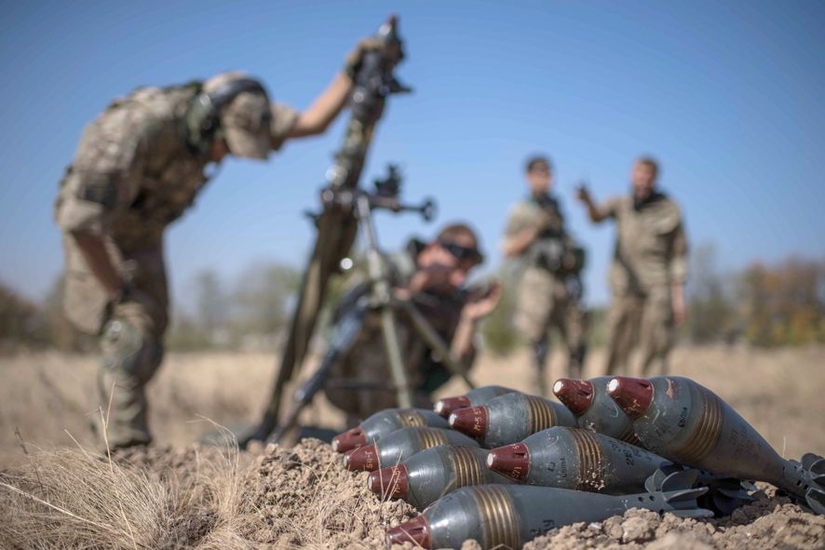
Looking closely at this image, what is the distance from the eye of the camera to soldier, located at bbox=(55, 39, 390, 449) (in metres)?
3.38

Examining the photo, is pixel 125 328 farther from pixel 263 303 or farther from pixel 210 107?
pixel 263 303

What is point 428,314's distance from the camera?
17.1 ft

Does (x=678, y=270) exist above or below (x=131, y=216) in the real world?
below

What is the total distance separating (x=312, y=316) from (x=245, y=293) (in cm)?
3721

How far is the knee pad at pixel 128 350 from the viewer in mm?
3467

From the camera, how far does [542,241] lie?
21.9ft

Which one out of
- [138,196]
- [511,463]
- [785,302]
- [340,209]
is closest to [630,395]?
[511,463]

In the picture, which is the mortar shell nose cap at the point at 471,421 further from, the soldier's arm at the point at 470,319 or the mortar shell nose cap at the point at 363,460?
the soldier's arm at the point at 470,319

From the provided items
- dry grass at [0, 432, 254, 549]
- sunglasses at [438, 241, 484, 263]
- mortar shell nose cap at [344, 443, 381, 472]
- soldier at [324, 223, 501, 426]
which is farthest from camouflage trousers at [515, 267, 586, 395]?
dry grass at [0, 432, 254, 549]

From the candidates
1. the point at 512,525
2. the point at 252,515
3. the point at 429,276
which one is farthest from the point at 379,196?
the point at 512,525

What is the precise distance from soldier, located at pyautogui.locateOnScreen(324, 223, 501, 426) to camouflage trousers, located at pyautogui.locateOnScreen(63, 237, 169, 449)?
1488mm

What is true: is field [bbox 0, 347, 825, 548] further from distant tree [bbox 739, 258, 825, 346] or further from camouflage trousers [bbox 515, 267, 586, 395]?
distant tree [bbox 739, 258, 825, 346]

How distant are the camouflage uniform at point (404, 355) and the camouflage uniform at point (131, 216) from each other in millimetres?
1413

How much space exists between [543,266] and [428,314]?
1.95 metres
